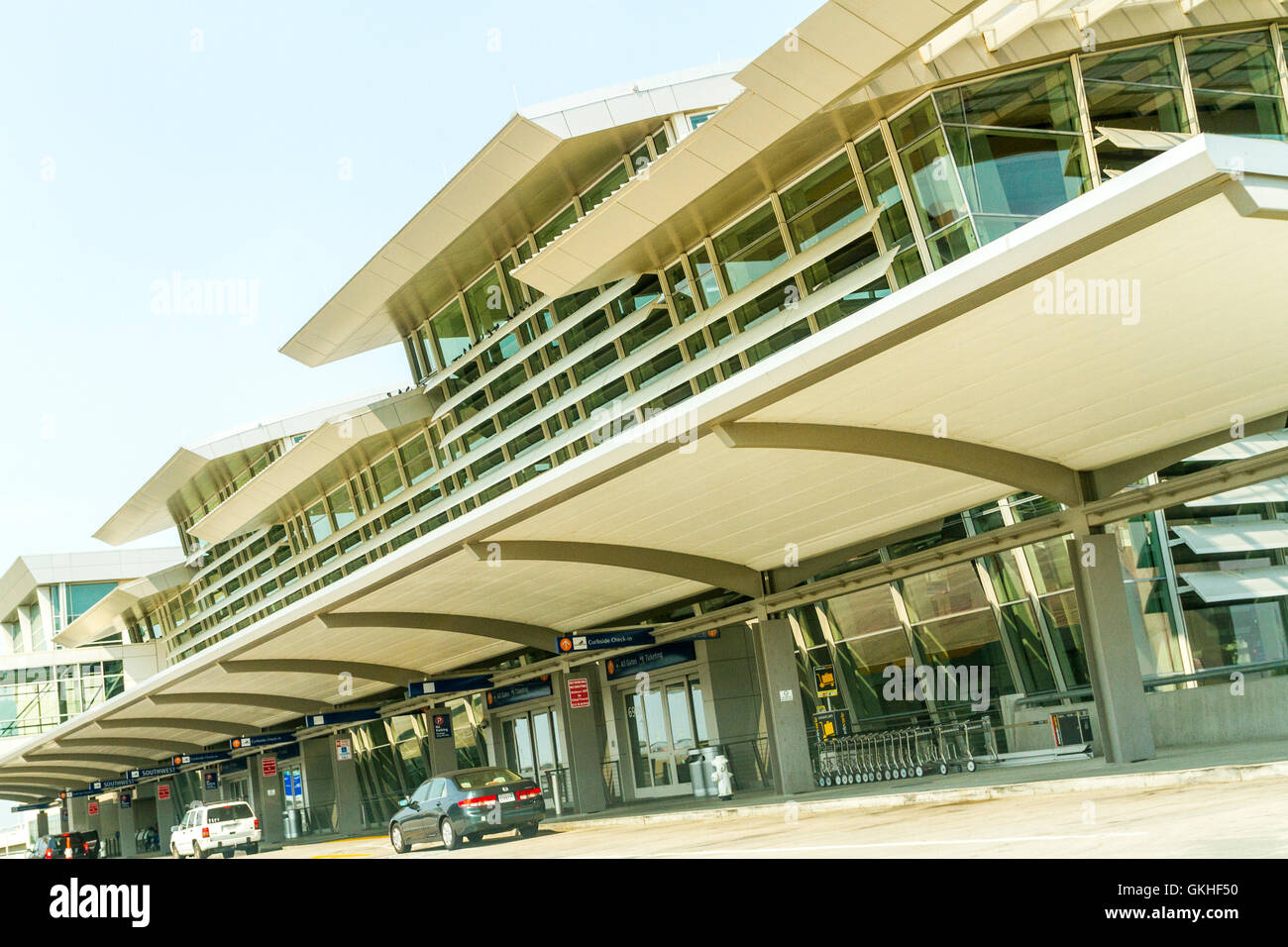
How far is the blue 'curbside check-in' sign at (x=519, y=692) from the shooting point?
31.6m

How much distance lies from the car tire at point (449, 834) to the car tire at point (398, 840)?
168 centimetres

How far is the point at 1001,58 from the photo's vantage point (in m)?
16.8

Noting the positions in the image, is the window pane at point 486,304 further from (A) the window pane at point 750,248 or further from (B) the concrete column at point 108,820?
(B) the concrete column at point 108,820

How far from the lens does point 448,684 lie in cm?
3023

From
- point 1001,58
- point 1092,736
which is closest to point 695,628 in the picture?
point 1092,736

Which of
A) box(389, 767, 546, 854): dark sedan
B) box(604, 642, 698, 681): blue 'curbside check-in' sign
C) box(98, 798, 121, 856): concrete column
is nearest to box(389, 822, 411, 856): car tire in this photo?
box(389, 767, 546, 854): dark sedan

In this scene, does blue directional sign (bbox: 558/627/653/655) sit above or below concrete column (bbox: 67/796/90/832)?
above

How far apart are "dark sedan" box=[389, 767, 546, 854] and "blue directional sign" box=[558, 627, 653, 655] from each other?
2697 millimetres

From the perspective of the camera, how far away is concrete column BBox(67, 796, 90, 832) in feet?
214

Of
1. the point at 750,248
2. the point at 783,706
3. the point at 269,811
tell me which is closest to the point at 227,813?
the point at 269,811

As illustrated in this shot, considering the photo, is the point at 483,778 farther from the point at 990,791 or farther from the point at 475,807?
Answer: the point at 990,791

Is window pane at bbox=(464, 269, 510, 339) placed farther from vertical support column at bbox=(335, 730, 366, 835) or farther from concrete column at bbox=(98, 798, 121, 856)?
concrete column at bbox=(98, 798, 121, 856)
